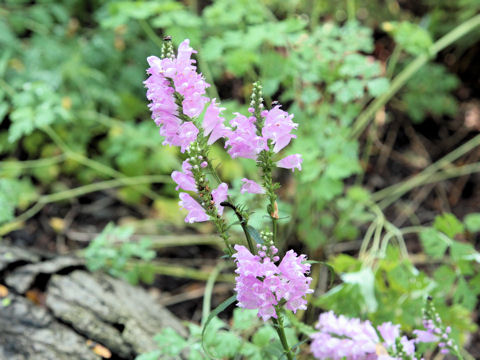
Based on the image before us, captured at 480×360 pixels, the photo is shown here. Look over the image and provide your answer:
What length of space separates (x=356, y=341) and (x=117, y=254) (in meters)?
1.36

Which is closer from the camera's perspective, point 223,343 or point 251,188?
point 251,188

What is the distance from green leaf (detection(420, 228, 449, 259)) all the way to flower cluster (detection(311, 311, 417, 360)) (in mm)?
621

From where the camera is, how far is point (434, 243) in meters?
2.13

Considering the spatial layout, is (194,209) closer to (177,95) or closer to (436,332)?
(177,95)

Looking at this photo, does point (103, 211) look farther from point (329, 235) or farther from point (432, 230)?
point (432, 230)

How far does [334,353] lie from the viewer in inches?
Answer: 62.7

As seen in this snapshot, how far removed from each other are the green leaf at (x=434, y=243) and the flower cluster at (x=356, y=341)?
0.62 metres

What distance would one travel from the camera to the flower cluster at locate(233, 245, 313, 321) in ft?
Answer: 3.76

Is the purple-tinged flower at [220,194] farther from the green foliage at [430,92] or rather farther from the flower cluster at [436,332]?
the green foliage at [430,92]

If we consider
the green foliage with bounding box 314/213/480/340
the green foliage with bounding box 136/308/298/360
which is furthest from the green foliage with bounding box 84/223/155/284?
the green foliage with bounding box 314/213/480/340

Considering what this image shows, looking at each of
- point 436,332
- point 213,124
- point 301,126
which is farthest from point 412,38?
point 213,124

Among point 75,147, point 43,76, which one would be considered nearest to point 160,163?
point 75,147

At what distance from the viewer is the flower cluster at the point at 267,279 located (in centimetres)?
115

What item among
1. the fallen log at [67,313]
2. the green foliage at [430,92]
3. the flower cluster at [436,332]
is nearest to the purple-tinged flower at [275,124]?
the flower cluster at [436,332]
